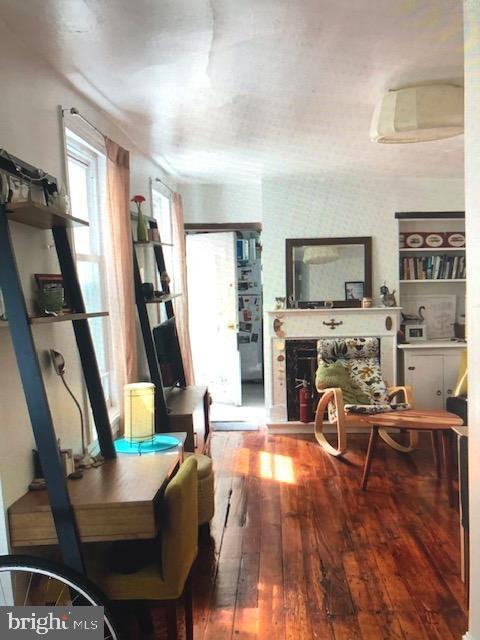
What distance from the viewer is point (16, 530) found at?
5.95 ft

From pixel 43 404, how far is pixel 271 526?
192cm

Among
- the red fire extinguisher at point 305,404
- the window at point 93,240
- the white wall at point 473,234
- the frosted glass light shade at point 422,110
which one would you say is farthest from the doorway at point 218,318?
the white wall at point 473,234

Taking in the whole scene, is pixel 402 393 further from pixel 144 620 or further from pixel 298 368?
pixel 144 620

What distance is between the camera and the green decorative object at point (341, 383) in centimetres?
456

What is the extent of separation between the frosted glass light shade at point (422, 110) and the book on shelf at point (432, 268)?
8.82 ft

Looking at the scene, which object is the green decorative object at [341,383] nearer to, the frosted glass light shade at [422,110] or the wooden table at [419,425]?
the wooden table at [419,425]

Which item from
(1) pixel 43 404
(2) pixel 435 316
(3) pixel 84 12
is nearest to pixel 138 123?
(3) pixel 84 12

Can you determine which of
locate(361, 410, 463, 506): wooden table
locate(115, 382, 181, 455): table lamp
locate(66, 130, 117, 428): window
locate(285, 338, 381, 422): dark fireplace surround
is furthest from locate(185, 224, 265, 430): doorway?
locate(115, 382, 181, 455): table lamp

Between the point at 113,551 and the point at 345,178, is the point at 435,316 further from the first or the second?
the point at 113,551

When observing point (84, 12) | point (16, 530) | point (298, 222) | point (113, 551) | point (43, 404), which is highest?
point (84, 12)

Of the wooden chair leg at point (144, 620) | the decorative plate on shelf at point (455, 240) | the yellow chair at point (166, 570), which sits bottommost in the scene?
the wooden chair leg at point (144, 620)

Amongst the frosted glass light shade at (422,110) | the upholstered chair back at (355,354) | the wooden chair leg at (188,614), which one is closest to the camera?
the wooden chair leg at (188,614)

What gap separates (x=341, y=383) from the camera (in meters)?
4.61

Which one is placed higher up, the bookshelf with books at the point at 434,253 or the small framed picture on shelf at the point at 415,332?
the bookshelf with books at the point at 434,253
